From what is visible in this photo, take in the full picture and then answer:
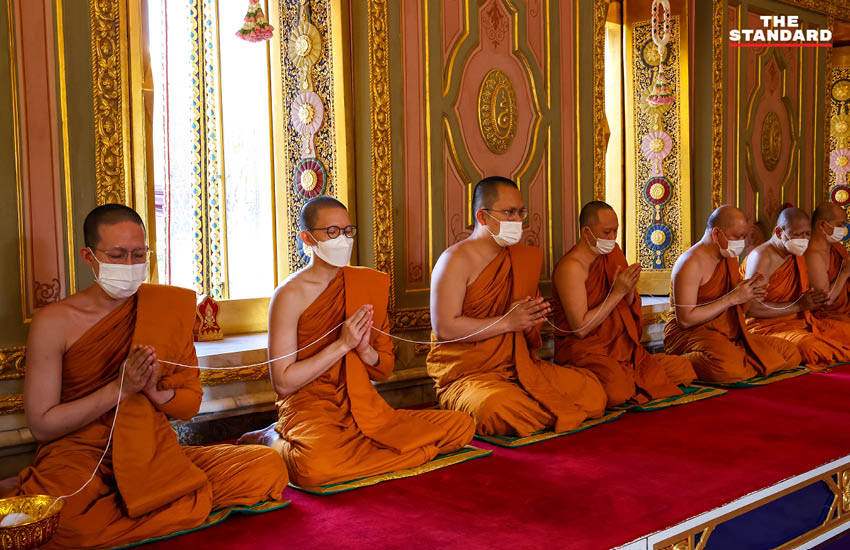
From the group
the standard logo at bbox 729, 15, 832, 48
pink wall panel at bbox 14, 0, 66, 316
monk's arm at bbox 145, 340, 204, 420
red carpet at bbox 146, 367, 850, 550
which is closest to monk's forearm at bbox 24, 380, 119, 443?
monk's arm at bbox 145, 340, 204, 420

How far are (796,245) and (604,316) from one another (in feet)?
8.45

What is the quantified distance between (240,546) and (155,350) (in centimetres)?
91

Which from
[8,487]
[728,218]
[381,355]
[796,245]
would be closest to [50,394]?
[8,487]

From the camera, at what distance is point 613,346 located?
18.2 feet

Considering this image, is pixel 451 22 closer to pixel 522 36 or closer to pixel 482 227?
Result: pixel 522 36

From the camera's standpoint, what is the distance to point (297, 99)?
18.6 feet

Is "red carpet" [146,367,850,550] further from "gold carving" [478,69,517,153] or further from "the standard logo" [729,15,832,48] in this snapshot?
"the standard logo" [729,15,832,48]

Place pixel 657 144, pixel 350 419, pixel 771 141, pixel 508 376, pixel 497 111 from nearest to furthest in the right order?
pixel 350 419, pixel 508 376, pixel 497 111, pixel 657 144, pixel 771 141

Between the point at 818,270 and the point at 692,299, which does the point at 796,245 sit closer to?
the point at 818,270

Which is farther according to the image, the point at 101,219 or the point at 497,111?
the point at 497,111

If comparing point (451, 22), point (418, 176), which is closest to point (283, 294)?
point (418, 176)

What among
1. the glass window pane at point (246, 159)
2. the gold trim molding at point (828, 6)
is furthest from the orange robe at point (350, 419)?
the gold trim molding at point (828, 6)

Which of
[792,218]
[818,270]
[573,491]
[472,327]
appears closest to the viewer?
[573,491]

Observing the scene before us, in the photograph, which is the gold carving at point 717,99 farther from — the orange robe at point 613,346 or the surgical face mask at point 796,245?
the orange robe at point 613,346
